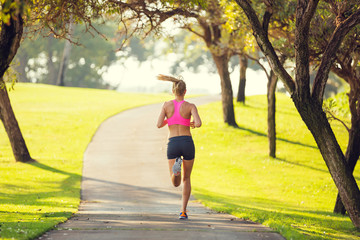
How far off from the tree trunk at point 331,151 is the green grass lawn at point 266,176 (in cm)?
62

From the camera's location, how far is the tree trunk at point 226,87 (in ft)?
101

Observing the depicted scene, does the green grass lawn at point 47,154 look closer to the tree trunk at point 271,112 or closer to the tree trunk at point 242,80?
the tree trunk at point 271,112

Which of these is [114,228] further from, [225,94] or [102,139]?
[225,94]

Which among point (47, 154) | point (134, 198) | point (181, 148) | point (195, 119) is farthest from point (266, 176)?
point (195, 119)

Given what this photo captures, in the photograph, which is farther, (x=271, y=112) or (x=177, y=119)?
(x=271, y=112)

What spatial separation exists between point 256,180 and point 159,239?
14657 mm

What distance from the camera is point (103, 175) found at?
20.2 metres

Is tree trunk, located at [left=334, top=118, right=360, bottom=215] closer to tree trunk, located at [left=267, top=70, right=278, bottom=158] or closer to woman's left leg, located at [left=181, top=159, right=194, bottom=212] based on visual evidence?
woman's left leg, located at [left=181, top=159, right=194, bottom=212]

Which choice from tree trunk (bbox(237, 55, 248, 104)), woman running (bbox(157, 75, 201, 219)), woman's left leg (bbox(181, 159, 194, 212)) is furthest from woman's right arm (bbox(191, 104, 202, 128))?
tree trunk (bbox(237, 55, 248, 104))

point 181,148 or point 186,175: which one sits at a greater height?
point 181,148

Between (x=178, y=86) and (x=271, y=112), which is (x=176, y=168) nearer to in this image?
(x=178, y=86)

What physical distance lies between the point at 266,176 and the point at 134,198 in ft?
26.3

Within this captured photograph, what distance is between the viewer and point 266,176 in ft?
72.5

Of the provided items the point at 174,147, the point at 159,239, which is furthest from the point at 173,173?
the point at 159,239
